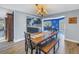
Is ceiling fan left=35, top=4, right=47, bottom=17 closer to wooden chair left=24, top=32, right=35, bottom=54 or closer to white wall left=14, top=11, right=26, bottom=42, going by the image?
white wall left=14, top=11, right=26, bottom=42

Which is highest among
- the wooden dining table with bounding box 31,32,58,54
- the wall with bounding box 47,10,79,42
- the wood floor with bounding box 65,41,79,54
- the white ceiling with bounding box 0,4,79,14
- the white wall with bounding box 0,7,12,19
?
the white ceiling with bounding box 0,4,79,14

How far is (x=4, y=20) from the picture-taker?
6.42 feet

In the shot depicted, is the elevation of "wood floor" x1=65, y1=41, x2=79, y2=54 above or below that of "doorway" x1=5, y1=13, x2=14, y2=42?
below

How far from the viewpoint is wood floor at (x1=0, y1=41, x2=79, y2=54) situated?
194 cm

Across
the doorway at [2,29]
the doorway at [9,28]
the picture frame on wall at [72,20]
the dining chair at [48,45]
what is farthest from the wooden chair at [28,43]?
the picture frame on wall at [72,20]

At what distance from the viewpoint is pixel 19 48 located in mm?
1970

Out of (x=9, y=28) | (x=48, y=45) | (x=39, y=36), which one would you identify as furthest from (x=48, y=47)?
(x=9, y=28)

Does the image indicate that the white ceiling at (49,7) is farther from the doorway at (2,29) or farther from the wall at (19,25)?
the doorway at (2,29)

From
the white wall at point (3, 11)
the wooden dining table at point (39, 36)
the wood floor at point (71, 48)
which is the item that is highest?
the white wall at point (3, 11)

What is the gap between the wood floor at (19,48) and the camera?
1940mm

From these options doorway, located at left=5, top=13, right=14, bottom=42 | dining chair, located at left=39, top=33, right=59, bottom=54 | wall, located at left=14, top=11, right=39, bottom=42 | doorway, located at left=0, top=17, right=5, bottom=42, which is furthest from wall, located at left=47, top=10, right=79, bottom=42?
doorway, located at left=0, top=17, right=5, bottom=42

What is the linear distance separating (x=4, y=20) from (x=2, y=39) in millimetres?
356

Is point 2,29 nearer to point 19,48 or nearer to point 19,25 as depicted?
point 19,25
